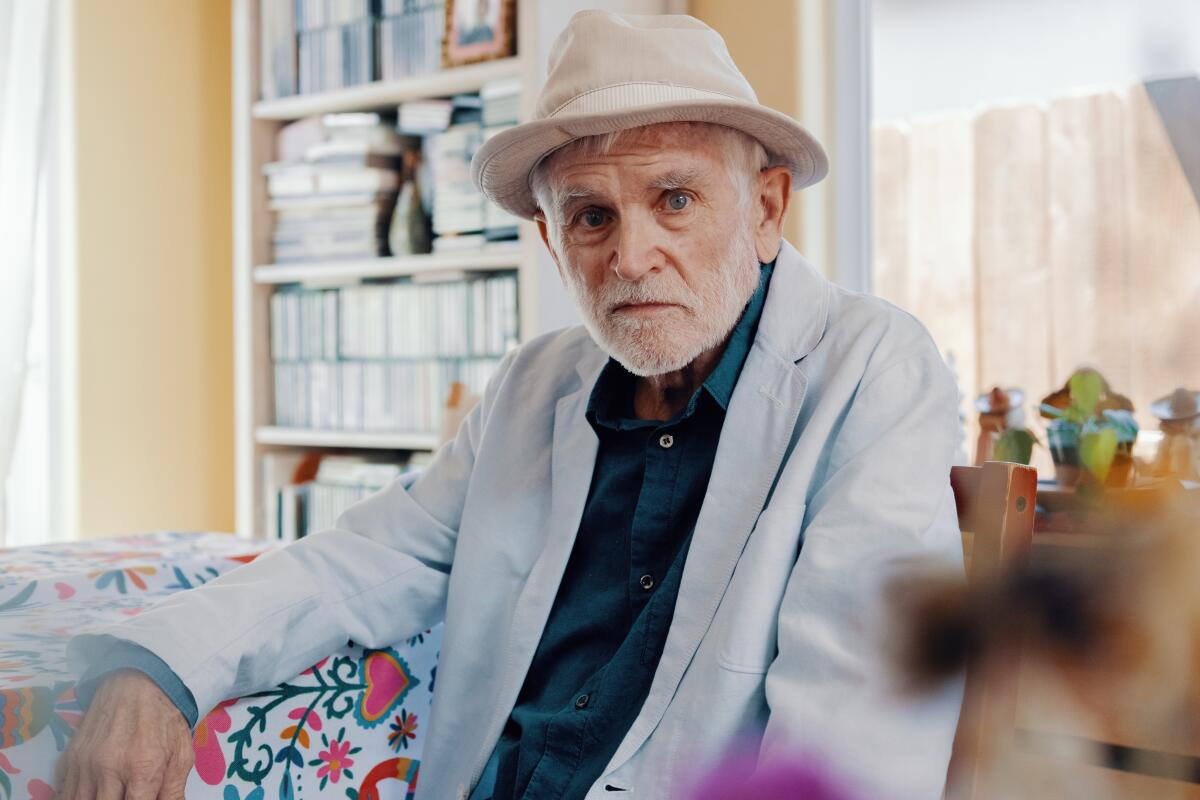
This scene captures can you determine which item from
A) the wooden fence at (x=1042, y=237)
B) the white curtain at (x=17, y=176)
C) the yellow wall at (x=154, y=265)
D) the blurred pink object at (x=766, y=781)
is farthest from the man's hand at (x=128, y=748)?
the yellow wall at (x=154, y=265)

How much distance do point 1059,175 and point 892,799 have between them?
1410 mm

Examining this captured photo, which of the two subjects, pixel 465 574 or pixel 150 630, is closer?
pixel 150 630

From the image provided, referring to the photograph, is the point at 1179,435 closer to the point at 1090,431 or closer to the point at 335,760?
the point at 1090,431

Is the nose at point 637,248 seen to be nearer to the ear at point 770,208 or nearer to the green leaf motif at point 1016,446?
the ear at point 770,208

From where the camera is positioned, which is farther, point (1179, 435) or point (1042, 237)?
point (1042, 237)

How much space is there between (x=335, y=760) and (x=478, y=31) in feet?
5.66

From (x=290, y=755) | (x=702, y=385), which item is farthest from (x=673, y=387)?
(x=290, y=755)

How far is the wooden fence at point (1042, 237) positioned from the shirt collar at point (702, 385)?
79 centimetres

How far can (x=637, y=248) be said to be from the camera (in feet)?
3.57

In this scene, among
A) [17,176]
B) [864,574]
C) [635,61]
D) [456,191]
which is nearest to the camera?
[864,574]

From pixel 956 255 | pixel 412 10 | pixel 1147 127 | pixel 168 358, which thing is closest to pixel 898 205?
pixel 956 255

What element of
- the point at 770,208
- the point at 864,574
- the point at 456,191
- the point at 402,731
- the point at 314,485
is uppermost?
the point at 456,191

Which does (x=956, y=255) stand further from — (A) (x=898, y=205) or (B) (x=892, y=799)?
(B) (x=892, y=799)

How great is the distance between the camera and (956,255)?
2027mm
